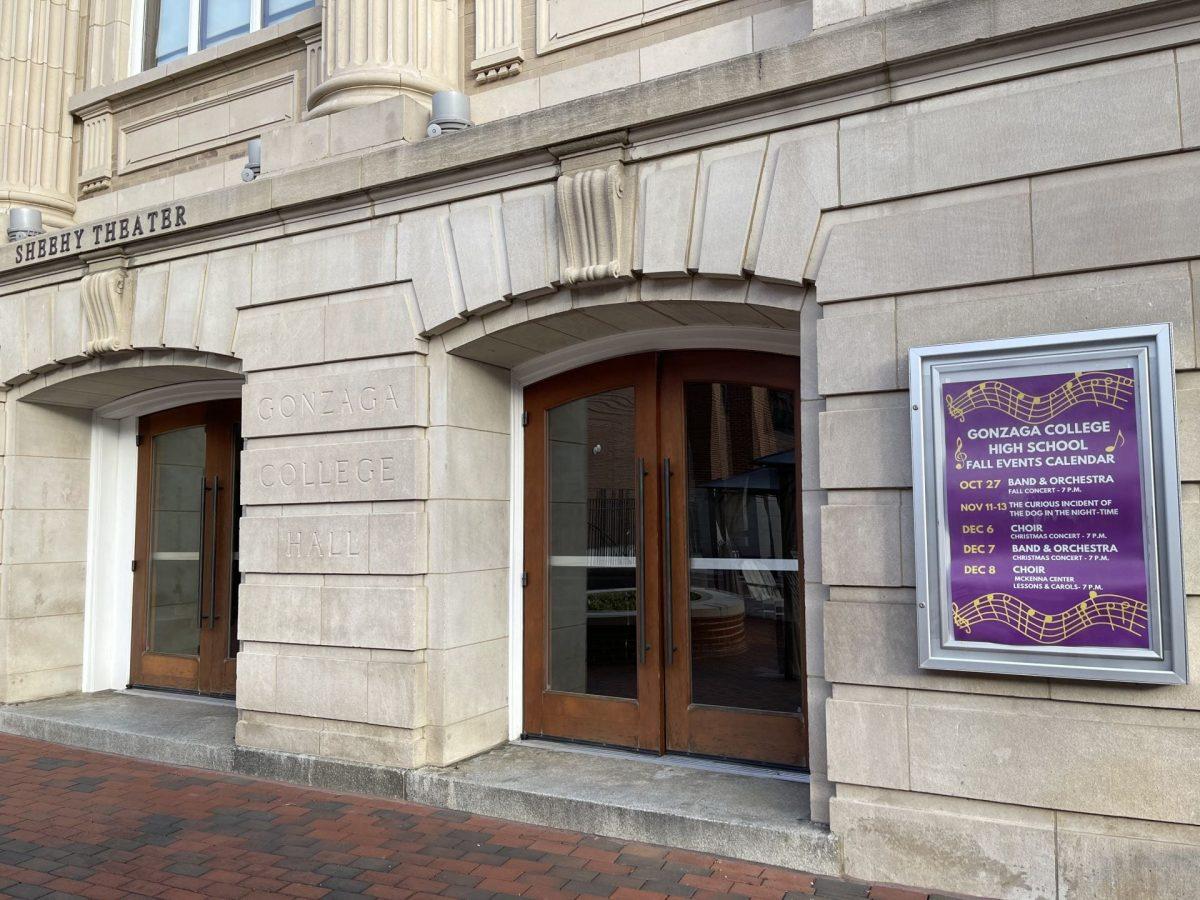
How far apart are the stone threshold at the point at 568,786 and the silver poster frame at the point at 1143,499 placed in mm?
1316

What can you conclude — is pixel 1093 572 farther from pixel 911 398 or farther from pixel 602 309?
pixel 602 309

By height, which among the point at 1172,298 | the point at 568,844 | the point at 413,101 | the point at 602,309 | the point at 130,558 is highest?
the point at 413,101

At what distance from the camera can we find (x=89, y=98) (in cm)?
961

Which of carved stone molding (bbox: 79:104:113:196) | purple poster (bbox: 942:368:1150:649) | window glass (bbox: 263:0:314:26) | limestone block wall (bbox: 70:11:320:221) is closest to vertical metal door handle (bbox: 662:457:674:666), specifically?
purple poster (bbox: 942:368:1150:649)

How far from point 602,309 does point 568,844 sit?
3240 mm

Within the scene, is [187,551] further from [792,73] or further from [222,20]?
[792,73]

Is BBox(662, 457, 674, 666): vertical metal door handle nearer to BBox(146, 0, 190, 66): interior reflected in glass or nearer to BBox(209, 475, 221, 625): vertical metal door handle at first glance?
BBox(209, 475, 221, 625): vertical metal door handle

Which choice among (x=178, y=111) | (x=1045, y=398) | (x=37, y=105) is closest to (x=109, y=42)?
(x=37, y=105)

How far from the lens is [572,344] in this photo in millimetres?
6961

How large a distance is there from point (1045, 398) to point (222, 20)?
8325mm

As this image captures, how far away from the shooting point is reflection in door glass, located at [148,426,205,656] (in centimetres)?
937

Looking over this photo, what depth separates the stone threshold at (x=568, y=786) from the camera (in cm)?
508

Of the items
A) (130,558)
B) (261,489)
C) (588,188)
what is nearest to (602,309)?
(588,188)

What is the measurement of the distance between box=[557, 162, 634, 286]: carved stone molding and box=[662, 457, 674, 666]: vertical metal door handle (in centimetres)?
157
